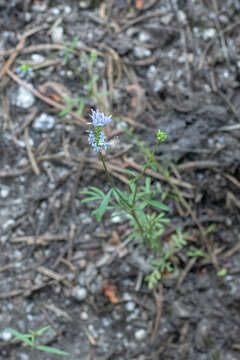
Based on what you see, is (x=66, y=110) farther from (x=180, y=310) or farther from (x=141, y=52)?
(x=180, y=310)

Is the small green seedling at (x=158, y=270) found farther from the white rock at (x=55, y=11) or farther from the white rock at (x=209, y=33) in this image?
the white rock at (x=55, y=11)

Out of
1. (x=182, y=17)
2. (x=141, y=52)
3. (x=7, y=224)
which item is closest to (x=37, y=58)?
(x=141, y=52)

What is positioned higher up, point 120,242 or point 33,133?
point 33,133

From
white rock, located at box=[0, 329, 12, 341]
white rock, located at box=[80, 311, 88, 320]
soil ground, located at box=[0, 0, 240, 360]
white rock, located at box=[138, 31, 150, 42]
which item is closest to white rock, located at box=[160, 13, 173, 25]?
soil ground, located at box=[0, 0, 240, 360]

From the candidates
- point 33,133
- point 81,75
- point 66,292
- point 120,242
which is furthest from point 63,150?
point 66,292

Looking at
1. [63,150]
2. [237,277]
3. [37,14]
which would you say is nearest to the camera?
[237,277]

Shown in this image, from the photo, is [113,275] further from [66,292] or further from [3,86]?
[3,86]
